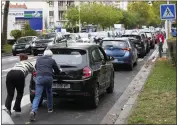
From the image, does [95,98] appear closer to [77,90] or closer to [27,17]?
[77,90]

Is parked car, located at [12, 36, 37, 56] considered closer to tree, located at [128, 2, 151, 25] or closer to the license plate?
the license plate

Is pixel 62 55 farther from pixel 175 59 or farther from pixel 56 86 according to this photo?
pixel 175 59

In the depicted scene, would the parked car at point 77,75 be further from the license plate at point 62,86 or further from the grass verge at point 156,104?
the grass verge at point 156,104

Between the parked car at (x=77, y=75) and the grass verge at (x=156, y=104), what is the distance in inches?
45.5

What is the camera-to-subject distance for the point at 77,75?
380 inches

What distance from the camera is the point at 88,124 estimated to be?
27.4ft

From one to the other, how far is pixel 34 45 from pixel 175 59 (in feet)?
60.2

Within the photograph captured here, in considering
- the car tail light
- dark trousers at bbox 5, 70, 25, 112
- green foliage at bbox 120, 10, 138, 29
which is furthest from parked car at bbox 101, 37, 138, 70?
green foliage at bbox 120, 10, 138, 29

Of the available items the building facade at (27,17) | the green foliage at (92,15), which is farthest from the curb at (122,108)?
the green foliage at (92,15)

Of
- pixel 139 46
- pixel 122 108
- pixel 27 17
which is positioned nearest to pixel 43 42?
pixel 139 46

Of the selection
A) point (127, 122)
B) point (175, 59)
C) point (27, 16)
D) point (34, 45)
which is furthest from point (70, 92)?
point (27, 16)

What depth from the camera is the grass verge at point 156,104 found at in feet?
26.0

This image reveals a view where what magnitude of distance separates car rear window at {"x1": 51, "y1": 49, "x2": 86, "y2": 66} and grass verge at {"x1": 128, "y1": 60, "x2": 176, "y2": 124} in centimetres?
173

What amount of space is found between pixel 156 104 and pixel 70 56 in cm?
237
